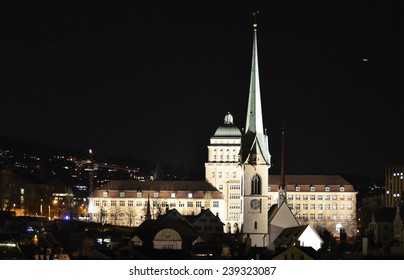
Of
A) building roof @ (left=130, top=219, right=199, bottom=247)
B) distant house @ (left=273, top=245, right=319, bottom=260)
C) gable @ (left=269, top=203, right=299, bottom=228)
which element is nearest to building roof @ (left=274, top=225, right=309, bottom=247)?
gable @ (left=269, top=203, right=299, bottom=228)

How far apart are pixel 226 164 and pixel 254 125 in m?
49.2

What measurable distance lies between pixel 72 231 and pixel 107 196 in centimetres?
4152

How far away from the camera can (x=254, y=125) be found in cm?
6981

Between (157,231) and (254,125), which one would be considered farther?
(254,125)

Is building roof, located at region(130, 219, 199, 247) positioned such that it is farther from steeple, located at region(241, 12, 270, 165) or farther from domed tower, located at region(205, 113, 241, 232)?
domed tower, located at region(205, 113, 241, 232)

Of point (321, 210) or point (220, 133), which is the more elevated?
point (220, 133)

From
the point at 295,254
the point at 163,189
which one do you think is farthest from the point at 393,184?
the point at 295,254

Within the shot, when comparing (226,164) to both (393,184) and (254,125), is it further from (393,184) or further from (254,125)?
(254,125)

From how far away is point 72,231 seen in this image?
73.3 meters

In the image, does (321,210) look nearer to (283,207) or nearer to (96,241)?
(283,207)

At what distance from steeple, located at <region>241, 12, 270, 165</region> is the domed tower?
45.0m
